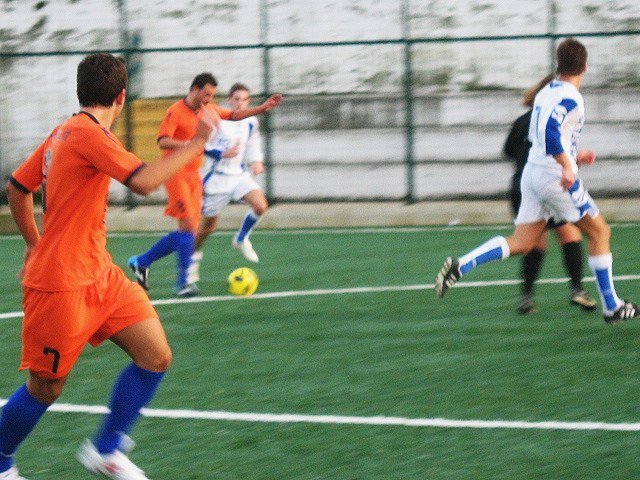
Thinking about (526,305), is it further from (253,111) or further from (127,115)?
(127,115)

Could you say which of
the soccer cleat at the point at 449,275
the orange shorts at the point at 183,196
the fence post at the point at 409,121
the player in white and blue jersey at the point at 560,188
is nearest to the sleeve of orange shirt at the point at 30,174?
the player in white and blue jersey at the point at 560,188

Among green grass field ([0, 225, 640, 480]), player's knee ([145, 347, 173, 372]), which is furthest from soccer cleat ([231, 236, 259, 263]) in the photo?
player's knee ([145, 347, 173, 372])

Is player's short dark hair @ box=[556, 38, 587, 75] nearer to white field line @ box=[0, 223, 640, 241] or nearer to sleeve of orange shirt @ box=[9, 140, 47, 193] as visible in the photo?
sleeve of orange shirt @ box=[9, 140, 47, 193]

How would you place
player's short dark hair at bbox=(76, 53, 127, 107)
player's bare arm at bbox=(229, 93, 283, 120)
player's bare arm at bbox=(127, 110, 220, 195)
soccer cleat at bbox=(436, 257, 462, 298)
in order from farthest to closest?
soccer cleat at bbox=(436, 257, 462, 298) < player's bare arm at bbox=(229, 93, 283, 120) < player's short dark hair at bbox=(76, 53, 127, 107) < player's bare arm at bbox=(127, 110, 220, 195)

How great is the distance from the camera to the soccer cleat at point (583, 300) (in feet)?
32.6

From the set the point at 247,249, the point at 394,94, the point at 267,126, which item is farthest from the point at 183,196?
the point at 394,94

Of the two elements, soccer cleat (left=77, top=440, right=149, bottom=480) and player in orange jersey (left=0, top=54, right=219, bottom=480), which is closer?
player in orange jersey (left=0, top=54, right=219, bottom=480)

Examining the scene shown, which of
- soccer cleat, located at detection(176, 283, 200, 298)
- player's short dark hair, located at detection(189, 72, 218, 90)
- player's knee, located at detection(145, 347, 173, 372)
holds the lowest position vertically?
soccer cleat, located at detection(176, 283, 200, 298)

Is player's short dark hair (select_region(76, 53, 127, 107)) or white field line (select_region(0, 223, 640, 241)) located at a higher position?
player's short dark hair (select_region(76, 53, 127, 107))

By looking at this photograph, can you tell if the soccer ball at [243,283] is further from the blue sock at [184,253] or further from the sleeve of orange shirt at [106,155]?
the sleeve of orange shirt at [106,155]

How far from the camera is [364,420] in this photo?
677cm

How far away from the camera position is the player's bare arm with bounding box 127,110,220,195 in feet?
17.0

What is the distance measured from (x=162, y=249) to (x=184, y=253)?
0.44 m

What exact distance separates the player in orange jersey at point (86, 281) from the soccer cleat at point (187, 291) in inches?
216
